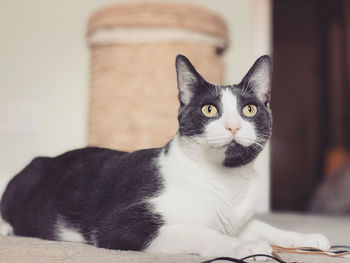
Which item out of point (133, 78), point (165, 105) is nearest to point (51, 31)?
point (133, 78)

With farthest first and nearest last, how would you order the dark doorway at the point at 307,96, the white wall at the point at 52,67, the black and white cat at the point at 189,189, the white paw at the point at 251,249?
the dark doorway at the point at 307,96 → the white wall at the point at 52,67 → the black and white cat at the point at 189,189 → the white paw at the point at 251,249

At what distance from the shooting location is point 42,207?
1183mm

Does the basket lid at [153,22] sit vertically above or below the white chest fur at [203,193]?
above

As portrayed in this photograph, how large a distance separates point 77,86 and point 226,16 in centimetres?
80

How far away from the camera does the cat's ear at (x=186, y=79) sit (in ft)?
3.32

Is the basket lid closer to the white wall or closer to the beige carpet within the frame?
the white wall

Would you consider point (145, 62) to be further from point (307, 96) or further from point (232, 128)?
point (307, 96)

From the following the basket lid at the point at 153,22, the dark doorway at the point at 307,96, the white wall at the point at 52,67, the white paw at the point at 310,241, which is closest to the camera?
the white paw at the point at 310,241

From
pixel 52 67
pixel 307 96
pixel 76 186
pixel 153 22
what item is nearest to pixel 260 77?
pixel 76 186

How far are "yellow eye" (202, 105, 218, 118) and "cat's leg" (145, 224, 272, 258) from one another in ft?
0.74

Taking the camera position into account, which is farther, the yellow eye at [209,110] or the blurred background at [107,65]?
the blurred background at [107,65]

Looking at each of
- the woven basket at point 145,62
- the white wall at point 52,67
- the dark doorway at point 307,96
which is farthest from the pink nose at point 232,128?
the dark doorway at point 307,96

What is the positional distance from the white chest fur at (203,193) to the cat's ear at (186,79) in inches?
4.5

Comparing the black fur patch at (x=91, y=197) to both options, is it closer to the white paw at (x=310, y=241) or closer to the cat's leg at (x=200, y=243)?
the cat's leg at (x=200, y=243)
